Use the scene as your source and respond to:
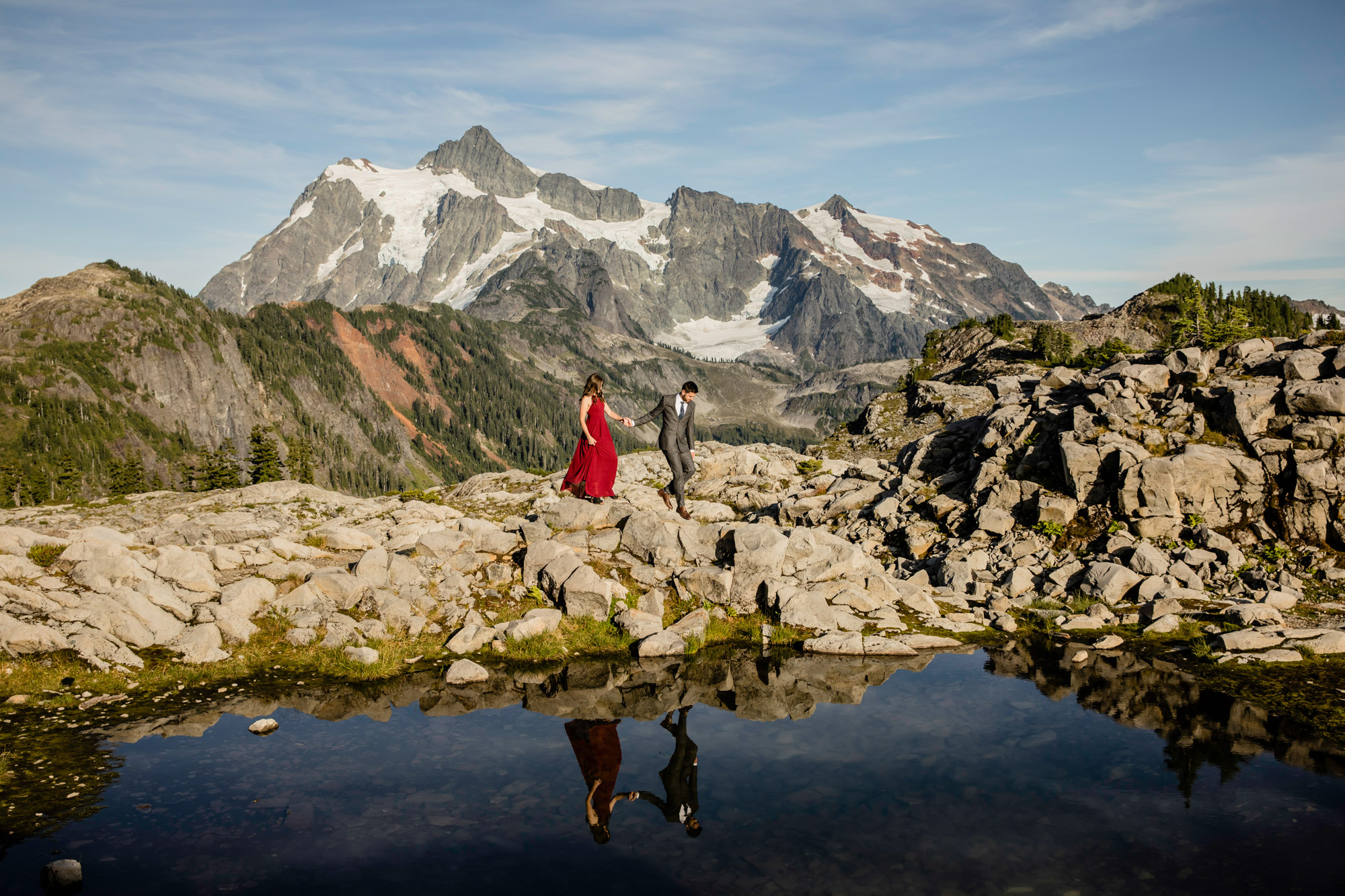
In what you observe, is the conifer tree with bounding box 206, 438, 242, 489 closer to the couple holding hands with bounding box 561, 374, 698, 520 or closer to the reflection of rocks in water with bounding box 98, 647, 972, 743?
the couple holding hands with bounding box 561, 374, 698, 520

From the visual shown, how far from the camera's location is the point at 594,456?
25.1m

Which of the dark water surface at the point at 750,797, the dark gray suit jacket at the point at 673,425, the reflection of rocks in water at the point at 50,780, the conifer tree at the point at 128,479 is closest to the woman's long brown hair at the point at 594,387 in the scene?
the dark gray suit jacket at the point at 673,425

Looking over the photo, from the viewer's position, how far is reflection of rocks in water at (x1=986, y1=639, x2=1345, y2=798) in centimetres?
1367

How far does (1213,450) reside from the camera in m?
26.0

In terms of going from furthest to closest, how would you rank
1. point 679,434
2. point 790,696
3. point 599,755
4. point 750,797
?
1. point 679,434
2. point 790,696
3. point 599,755
4. point 750,797

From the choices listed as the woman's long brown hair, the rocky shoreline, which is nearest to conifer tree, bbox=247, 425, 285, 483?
the rocky shoreline

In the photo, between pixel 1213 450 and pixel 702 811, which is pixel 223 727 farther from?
pixel 1213 450

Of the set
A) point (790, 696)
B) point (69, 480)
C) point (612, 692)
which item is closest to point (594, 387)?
point (612, 692)

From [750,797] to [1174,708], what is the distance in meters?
10.00

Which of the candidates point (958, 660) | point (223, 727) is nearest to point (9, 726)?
point (223, 727)

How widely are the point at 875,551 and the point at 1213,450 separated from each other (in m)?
12.0

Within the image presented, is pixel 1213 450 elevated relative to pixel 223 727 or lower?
elevated

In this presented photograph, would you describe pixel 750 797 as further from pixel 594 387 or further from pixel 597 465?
pixel 597 465

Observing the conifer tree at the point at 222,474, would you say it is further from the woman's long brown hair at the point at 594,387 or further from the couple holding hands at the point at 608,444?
→ the woman's long brown hair at the point at 594,387
